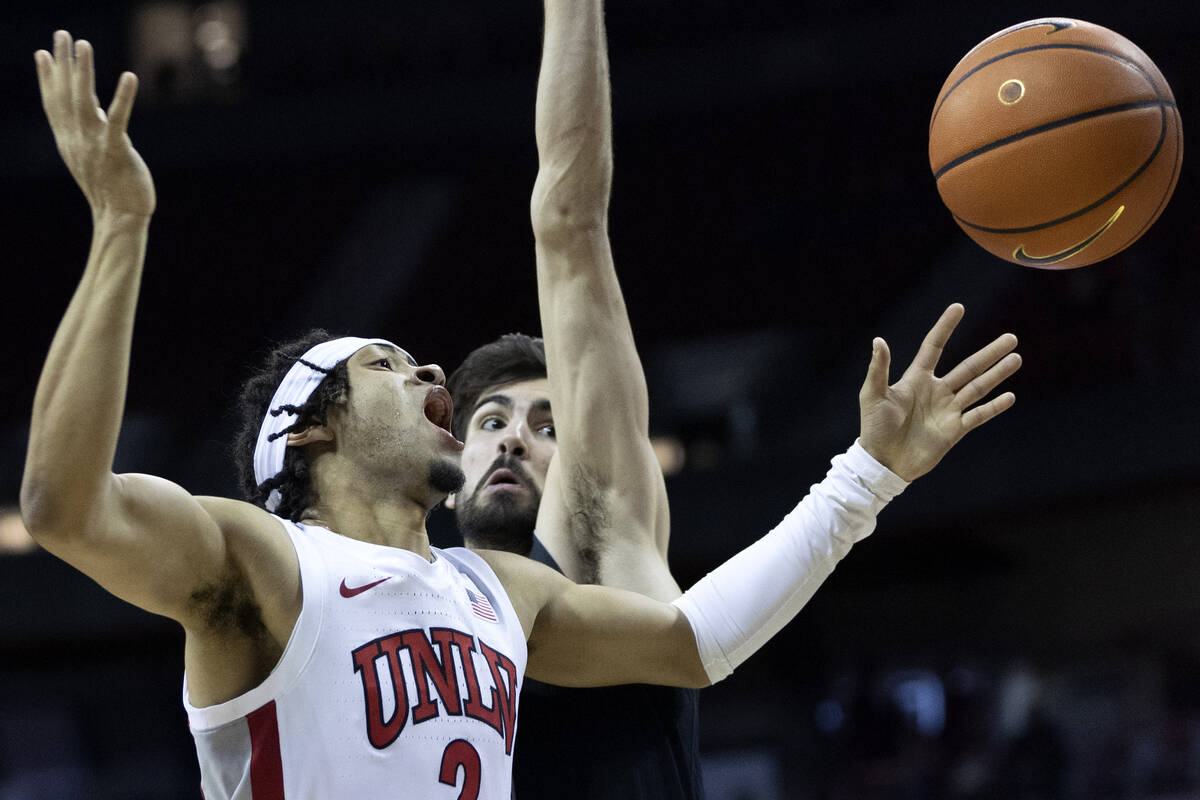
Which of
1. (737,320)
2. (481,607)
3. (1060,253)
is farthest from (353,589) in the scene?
(737,320)

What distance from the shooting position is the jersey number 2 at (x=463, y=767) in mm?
2312

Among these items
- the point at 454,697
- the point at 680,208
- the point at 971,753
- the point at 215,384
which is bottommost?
the point at 971,753

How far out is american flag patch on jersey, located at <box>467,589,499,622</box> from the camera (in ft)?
8.45

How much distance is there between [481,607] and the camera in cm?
260

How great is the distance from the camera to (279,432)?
2699mm

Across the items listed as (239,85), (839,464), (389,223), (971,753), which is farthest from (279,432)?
(239,85)

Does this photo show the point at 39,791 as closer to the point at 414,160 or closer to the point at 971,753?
the point at 414,160

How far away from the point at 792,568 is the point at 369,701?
1.01m

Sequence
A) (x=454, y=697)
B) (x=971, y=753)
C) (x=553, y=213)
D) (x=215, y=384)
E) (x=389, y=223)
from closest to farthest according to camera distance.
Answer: (x=454, y=697), (x=553, y=213), (x=971, y=753), (x=215, y=384), (x=389, y=223)

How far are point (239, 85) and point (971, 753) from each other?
9.97 meters

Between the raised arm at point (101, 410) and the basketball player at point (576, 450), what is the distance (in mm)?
1118

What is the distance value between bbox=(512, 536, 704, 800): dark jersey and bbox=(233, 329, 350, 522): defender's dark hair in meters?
0.70

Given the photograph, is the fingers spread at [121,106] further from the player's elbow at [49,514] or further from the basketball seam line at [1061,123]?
the basketball seam line at [1061,123]

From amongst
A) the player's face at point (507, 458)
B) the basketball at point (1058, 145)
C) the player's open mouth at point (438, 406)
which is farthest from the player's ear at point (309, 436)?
the basketball at point (1058, 145)
